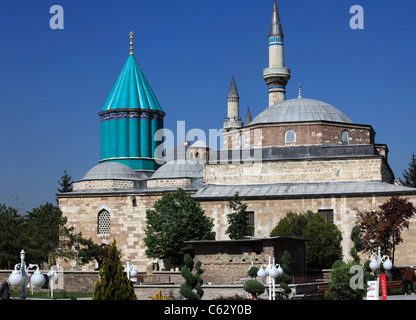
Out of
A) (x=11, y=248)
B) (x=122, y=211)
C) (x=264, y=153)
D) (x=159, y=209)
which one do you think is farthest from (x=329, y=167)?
(x=11, y=248)

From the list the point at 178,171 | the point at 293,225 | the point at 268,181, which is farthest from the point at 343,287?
the point at 178,171

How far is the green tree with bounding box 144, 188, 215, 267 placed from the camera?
83.9ft

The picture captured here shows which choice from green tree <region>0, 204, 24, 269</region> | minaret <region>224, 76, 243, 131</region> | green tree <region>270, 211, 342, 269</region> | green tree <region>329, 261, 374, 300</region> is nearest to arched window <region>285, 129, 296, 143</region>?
green tree <region>270, 211, 342, 269</region>

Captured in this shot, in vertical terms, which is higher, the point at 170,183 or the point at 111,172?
the point at 111,172

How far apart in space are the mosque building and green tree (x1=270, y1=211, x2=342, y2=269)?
0.95m

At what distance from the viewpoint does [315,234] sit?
24.3m

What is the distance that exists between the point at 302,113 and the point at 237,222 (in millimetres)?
6495

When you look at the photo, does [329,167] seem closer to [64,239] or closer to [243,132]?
[243,132]

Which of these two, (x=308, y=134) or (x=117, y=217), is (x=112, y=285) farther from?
(x=308, y=134)

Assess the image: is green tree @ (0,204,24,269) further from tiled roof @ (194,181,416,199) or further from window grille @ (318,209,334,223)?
window grille @ (318,209,334,223)

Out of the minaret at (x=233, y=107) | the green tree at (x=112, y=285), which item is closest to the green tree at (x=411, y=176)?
the minaret at (x=233, y=107)

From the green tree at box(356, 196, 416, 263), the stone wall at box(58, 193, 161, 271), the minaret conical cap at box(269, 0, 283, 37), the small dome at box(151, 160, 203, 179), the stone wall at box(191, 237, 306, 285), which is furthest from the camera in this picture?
the minaret conical cap at box(269, 0, 283, 37)
